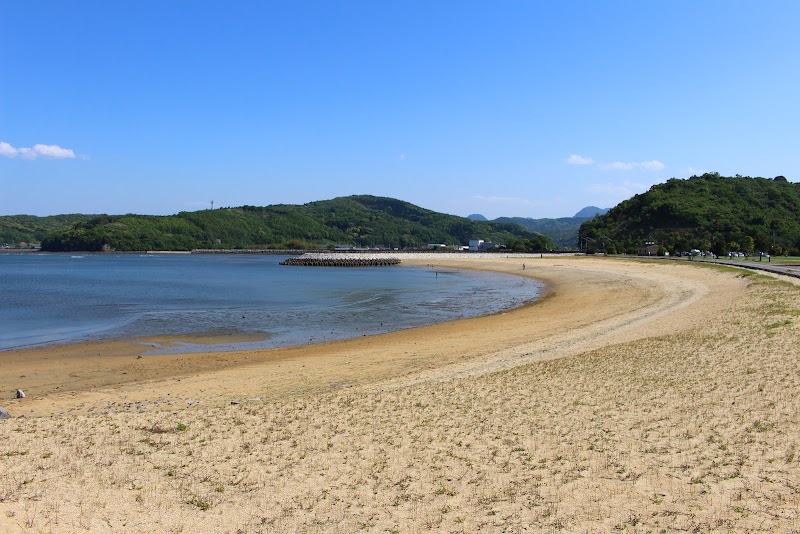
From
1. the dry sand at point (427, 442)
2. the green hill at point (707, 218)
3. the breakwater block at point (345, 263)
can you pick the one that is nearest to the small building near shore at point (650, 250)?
the green hill at point (707, 218)

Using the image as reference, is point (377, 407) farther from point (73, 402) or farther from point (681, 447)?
point (73, 402)

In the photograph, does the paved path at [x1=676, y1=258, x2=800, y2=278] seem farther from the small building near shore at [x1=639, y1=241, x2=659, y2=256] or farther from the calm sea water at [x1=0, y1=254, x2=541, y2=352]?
the small building near shore at [x1=639, y1=241, x2=659, y2=256]

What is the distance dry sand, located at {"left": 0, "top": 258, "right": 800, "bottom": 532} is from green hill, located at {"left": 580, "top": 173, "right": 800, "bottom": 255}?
7417 centimetres

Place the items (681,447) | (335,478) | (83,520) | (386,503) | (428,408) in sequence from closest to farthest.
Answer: (83,520)
(386,503)
(335,478)
(681,447)
(428,408)

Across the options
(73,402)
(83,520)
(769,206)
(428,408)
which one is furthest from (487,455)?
(769,206)

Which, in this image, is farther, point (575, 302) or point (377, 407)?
point (575, 302)

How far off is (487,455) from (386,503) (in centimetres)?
200

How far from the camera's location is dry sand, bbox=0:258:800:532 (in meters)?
6.27

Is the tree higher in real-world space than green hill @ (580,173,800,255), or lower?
lower

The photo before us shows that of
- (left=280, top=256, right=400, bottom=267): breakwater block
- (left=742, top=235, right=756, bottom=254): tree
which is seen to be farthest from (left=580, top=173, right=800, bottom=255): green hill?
(left=280, top=256, right=400, bottom=267): breakwater block

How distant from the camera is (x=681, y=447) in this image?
798 centimetres

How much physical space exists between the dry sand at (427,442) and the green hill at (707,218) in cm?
7417

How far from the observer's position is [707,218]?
359ft

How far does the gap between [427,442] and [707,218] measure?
117 meters
